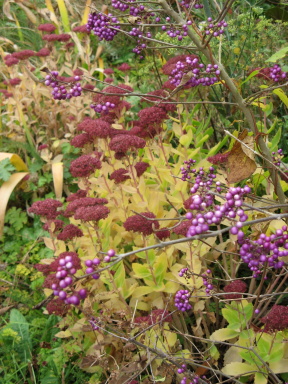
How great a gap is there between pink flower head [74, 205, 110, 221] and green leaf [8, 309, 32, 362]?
90 cm

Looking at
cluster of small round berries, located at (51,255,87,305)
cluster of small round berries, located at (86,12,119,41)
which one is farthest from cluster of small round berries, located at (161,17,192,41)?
cluster of small round berries, located at (51,255,87,305)

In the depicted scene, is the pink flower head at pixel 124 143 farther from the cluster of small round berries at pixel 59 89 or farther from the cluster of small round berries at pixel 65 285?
the cluster of small round berries at pixel 65 285

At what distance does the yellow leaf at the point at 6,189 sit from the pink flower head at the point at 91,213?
1.65m

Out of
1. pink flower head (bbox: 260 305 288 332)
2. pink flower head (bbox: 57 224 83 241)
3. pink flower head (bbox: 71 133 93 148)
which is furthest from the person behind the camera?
pink flower head (bbox: 71 133 93 148)

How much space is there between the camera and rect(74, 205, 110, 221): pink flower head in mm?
1635

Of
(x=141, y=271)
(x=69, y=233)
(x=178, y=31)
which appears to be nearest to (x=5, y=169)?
(x=69, y=233)

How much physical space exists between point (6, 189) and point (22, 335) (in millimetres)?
1346

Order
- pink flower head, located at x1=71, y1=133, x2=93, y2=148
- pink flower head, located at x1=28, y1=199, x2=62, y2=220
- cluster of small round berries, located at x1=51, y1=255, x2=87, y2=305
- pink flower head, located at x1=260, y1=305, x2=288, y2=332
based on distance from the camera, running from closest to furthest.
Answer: cluster of small round berries, located at x1=51, y1=255, x2=87, y2=305 < pink flower head, located at x1=260, y1=305, x2=288, y2=332 < pink flower head, located at x1=28, y1=199, x2=62, y2=220 < pink flower head, located at x1=71, y1=133, x2=93, y2=148

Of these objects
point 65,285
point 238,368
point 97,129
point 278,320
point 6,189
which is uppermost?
point 65,285

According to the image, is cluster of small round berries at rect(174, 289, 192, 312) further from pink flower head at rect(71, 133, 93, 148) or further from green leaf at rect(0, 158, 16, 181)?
green leaf at rect(0, 158, 16, 181)

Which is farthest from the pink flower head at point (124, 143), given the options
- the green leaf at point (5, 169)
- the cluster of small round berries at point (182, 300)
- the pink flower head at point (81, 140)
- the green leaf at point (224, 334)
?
the green leaf at point (5, 169)

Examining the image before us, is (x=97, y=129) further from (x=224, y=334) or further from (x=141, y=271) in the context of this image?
(x=224, y=334)

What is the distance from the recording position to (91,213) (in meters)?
1.64

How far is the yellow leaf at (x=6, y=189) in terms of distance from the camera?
10.4 ft
